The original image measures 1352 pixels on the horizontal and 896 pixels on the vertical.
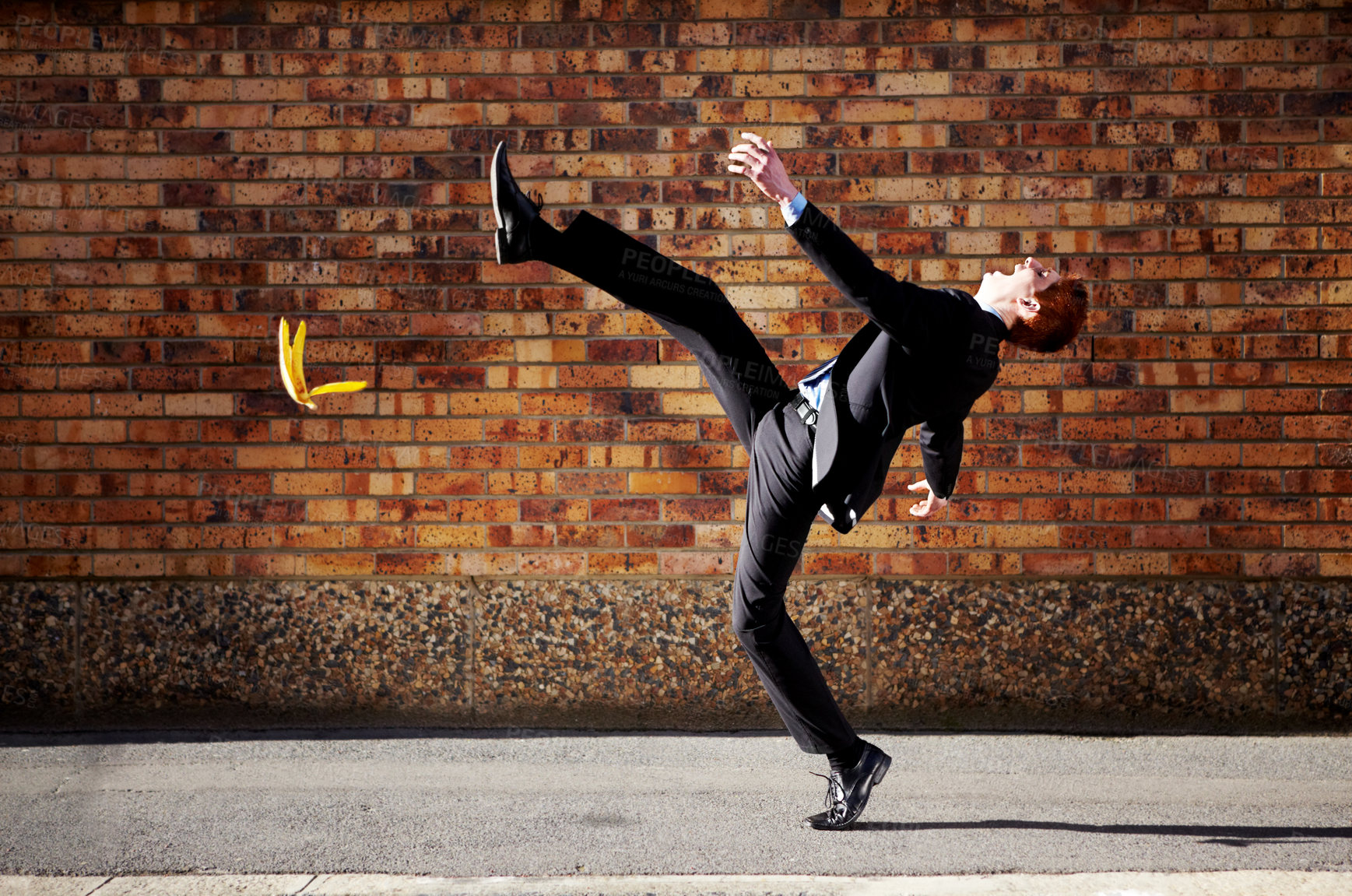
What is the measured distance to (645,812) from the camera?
2980 millimetres

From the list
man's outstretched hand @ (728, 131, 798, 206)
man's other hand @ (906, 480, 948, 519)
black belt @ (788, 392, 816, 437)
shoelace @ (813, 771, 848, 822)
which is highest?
man's outstretched hand @ (728, 131, 798, 206)

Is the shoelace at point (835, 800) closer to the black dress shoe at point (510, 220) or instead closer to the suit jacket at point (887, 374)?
the suit jacket at point (887, 374)

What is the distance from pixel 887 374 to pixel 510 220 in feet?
3.73

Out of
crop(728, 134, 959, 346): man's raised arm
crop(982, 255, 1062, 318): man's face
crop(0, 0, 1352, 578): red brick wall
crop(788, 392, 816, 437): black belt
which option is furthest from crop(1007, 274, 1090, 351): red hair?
crop(0, 0, 1352, 578): red brick wall

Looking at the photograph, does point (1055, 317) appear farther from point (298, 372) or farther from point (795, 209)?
point (298, 372)

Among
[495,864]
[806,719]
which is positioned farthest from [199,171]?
[806,719]

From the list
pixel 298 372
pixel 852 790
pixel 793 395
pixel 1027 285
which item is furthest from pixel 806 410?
pixel 298 372

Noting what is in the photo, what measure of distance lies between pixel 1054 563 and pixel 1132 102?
6.32 feet

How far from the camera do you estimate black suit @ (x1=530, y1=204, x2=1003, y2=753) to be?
243 centimetres

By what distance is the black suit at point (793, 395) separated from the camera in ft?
7.96

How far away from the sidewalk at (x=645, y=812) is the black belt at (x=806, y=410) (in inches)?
48.2

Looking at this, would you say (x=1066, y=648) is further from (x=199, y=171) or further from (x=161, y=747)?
(x=199, y=171)

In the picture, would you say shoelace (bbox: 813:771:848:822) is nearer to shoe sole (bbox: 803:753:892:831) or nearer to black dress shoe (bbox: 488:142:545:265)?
shoe sole (bbox: 803:753:892:831)

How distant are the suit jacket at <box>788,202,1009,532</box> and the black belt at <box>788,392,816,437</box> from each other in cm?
4
